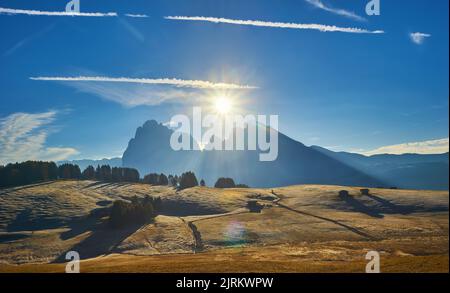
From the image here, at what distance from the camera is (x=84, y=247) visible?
7956 centimetres

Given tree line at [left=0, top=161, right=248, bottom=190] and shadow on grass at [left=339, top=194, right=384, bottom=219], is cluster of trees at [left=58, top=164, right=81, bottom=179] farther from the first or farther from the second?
shadow on grass at [left=339, top=194, right=384, bottom=219]

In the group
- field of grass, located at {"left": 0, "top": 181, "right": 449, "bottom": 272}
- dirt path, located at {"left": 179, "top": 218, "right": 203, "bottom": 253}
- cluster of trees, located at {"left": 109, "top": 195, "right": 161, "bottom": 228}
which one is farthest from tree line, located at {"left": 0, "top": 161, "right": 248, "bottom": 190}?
dirt path, located at {"left": 179, "top": 218, "right": 203, "bottom": 253}

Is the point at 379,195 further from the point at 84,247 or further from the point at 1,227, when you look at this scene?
the point at 1,227

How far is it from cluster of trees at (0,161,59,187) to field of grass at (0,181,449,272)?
14.9 m

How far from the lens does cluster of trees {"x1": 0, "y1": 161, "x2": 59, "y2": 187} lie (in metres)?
151

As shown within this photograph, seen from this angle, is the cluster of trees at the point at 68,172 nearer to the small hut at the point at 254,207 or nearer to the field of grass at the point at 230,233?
the field of grass at the point at 230,233

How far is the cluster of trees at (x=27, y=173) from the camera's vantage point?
151 m

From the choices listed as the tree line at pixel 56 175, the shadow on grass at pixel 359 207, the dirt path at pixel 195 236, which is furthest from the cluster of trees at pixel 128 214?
the shadow on grass at pixel 359 207

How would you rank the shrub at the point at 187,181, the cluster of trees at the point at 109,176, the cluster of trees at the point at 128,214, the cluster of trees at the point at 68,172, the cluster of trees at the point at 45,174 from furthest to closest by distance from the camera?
the cluster of trees at the point at 68,172, the cluster of trees at the point at 109,176, the shrub at the point at 187,181, the cluster of trees at the point at 45,174, the cluster of trees at the point at 128,214

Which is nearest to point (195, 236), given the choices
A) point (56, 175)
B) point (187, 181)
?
point (187, 181)

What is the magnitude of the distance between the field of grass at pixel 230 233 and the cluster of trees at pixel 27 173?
14.9m

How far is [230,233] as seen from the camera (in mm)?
83625

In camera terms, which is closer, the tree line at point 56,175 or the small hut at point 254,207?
the small hut at point 254,207

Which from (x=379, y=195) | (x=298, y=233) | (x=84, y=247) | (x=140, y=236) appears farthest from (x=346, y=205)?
(x=84, y=247)
